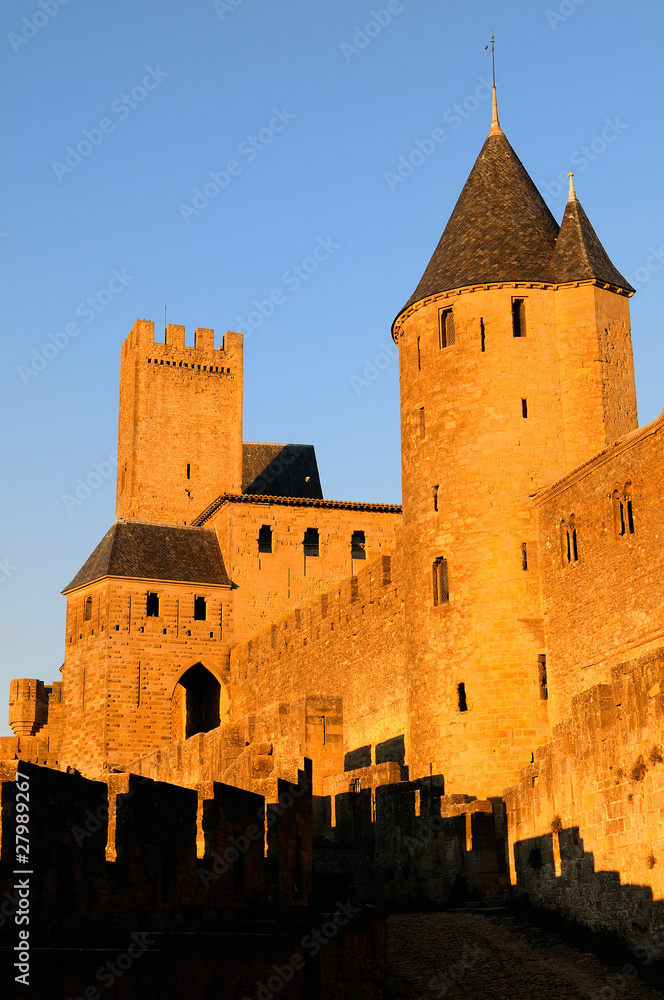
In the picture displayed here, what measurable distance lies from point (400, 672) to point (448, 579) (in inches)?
177

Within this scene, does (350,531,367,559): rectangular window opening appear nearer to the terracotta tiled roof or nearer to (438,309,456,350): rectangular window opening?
the terracotta tiled roof

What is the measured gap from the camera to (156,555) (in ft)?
135

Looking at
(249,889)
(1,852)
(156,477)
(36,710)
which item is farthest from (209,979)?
(156,477)

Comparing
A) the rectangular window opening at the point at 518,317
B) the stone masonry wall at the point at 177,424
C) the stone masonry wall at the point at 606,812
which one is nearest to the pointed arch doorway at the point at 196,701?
the stone masonry wall at the point at 177,424

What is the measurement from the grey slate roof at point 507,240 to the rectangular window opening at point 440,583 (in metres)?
4.96

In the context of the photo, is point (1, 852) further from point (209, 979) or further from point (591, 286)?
point (591, 286)

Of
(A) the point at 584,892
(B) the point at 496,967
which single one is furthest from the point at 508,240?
(B) the point at 496,967

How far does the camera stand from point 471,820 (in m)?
20.1

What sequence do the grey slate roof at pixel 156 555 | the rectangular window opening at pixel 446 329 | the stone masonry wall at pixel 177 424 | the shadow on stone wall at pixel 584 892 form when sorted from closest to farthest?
the shadow on stone wall at pixel 584 892, the rectangular window opening at pixel 446 329, the grey slate roof at pixel 156 555, the stone masonry wall at pixel 177 424

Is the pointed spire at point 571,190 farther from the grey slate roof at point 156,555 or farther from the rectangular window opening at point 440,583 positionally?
the grey slate roof at point 156,555

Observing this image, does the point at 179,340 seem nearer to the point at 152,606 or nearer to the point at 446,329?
the point at 152,606

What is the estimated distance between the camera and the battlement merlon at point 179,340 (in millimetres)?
53625

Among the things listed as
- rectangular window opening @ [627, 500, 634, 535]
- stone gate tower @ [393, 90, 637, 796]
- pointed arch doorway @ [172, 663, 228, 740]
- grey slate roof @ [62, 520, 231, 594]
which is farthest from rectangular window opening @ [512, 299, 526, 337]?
pointed arch doorway @ [172, 663, 228, 740]

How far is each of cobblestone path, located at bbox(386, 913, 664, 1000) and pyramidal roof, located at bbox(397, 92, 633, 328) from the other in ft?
40.2
